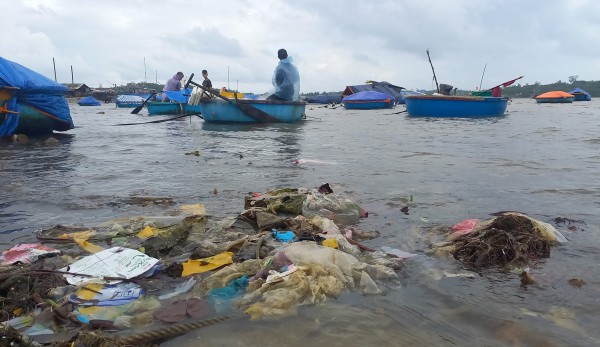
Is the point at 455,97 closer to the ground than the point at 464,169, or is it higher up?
higher up

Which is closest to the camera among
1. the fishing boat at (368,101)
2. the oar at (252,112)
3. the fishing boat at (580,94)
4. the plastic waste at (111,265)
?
the plastic waste at (111,265)

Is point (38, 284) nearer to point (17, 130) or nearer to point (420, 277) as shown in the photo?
point (420, 277)

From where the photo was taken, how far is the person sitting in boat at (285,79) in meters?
16.5

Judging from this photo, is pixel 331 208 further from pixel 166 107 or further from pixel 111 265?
pixel 166 107

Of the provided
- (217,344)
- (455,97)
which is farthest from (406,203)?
(455,97)

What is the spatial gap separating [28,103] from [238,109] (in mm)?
7000

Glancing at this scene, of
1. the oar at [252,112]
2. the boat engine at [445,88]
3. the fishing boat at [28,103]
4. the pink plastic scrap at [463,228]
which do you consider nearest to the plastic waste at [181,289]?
the pink plastic scrap at [463,228]

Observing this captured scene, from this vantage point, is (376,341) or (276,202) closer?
(376,341)

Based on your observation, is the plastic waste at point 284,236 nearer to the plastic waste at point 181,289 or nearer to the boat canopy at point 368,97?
the plastic waste at point 181,289

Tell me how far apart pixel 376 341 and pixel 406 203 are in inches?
117

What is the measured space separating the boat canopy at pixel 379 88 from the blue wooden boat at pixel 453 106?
21.4 meters

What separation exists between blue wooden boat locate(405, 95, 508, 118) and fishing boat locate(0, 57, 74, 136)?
49.4 ft

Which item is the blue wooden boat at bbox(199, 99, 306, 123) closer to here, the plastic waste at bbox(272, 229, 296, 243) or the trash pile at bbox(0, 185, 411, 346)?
the trash pile at bbox(0, 185, 411, 346)

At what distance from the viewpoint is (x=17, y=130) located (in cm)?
1120
